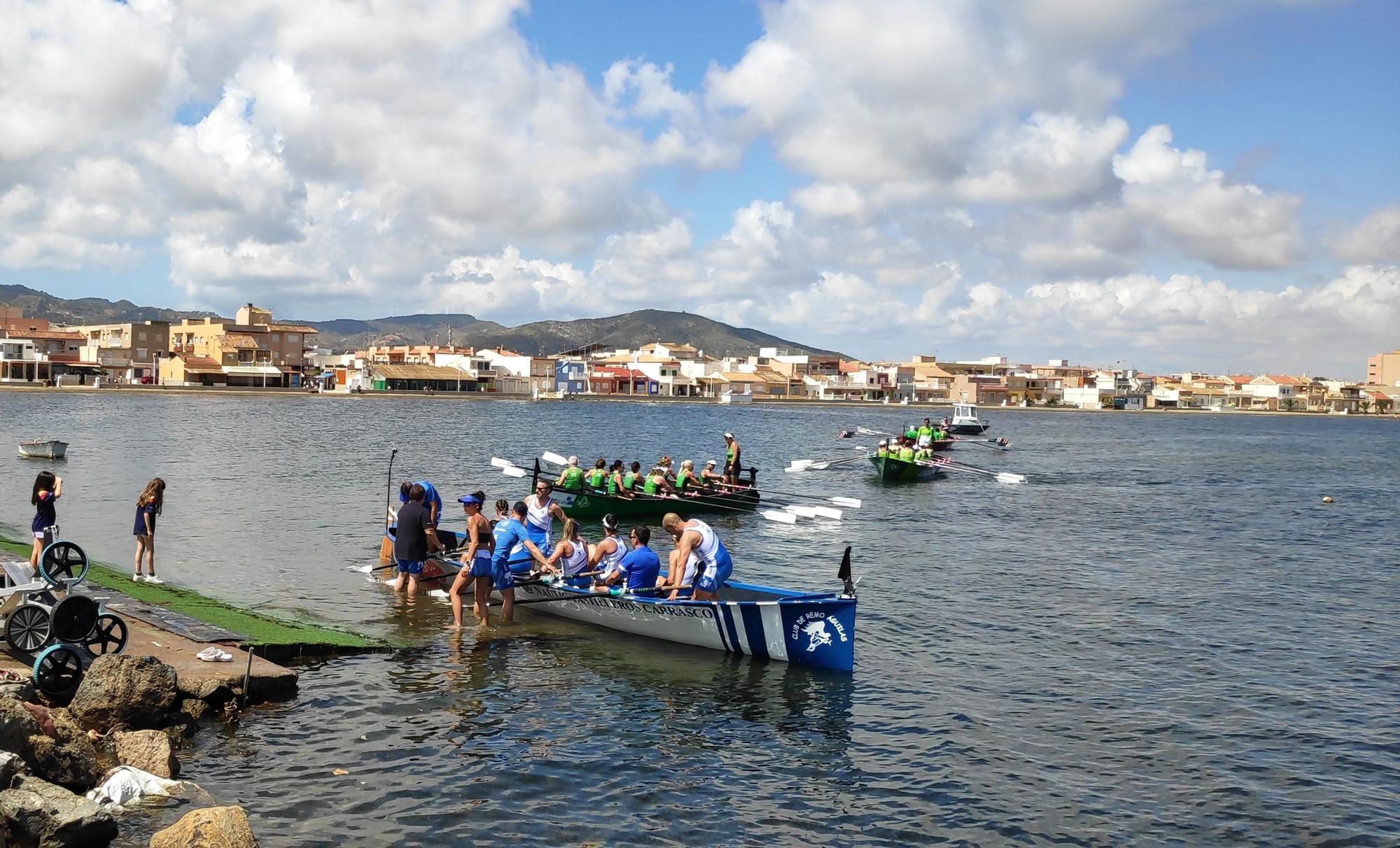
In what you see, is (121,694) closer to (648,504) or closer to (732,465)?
(648,504)

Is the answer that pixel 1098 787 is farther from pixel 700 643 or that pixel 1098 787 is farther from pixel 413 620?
pixel 413 620

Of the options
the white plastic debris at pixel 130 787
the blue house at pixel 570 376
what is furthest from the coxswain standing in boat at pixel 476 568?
the blue house at pixel 570 376

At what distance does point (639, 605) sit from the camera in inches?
666

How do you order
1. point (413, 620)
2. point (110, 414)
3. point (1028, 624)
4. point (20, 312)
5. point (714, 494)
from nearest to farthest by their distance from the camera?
point (413, 620)
point (1028, 624)
point (714, 494)
point (110, 414)
point (20, 312)

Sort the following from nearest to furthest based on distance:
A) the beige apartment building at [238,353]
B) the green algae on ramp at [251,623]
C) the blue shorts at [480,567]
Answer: the green algae on ramp at [251,623] → the blue shorts at [480,567] → the beige apartment building at [238,353]

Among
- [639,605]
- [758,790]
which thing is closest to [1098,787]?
[758,790]

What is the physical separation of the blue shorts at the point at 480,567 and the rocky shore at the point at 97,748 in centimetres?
497

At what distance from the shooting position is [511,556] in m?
18.2

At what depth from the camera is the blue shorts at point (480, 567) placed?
1727 cm

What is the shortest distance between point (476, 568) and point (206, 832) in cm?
897

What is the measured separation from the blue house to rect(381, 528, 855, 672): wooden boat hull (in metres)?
157

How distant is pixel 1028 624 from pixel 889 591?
3.56 metres

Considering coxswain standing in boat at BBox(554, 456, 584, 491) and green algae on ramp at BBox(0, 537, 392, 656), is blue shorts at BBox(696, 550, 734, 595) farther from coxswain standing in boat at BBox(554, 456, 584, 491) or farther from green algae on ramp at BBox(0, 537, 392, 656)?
coxswain standing in boat at BBox(554, 456, 584, 491)

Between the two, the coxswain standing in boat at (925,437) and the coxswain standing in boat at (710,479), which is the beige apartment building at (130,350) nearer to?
the coxswain standing in boat at (925,437)
